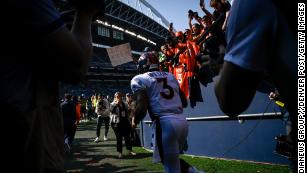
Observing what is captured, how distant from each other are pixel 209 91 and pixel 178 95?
3.46 metres

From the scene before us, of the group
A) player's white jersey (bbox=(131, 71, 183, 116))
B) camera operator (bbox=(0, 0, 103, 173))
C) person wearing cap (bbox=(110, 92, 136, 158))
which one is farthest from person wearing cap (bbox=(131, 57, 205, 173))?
person wearing cap (bbox=(110, 92, 136, 158))

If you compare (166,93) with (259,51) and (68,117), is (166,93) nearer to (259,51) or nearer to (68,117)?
(259,51)

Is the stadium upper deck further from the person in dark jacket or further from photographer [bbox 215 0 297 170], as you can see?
photographer [bbox 215 0 297 170]

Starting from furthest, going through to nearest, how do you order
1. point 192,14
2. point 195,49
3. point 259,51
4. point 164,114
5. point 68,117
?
point 68,117 → point 192,14 → point 195,49 → point 164,114 → point 259,51

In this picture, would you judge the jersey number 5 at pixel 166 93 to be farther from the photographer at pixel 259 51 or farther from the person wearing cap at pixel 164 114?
the photographer at pixel 259 51

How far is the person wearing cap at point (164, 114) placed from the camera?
4.54 metres

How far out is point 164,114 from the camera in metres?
4.73

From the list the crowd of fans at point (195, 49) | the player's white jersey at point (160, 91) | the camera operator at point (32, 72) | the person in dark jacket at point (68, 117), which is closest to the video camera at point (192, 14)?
the crowd of fans at point (195, 49)

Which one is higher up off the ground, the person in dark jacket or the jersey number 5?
the jersey number 5

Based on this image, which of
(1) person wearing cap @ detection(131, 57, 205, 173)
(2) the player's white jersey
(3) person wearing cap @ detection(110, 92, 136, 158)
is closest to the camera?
(1) person wearing cap @ detection(131, 57, 205, 173)

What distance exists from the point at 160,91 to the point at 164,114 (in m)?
0.37

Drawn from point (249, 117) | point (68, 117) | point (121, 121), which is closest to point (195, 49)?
point (249, 117)

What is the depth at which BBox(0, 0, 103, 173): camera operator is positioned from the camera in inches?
44.4

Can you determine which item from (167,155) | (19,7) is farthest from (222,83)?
(167,155)
